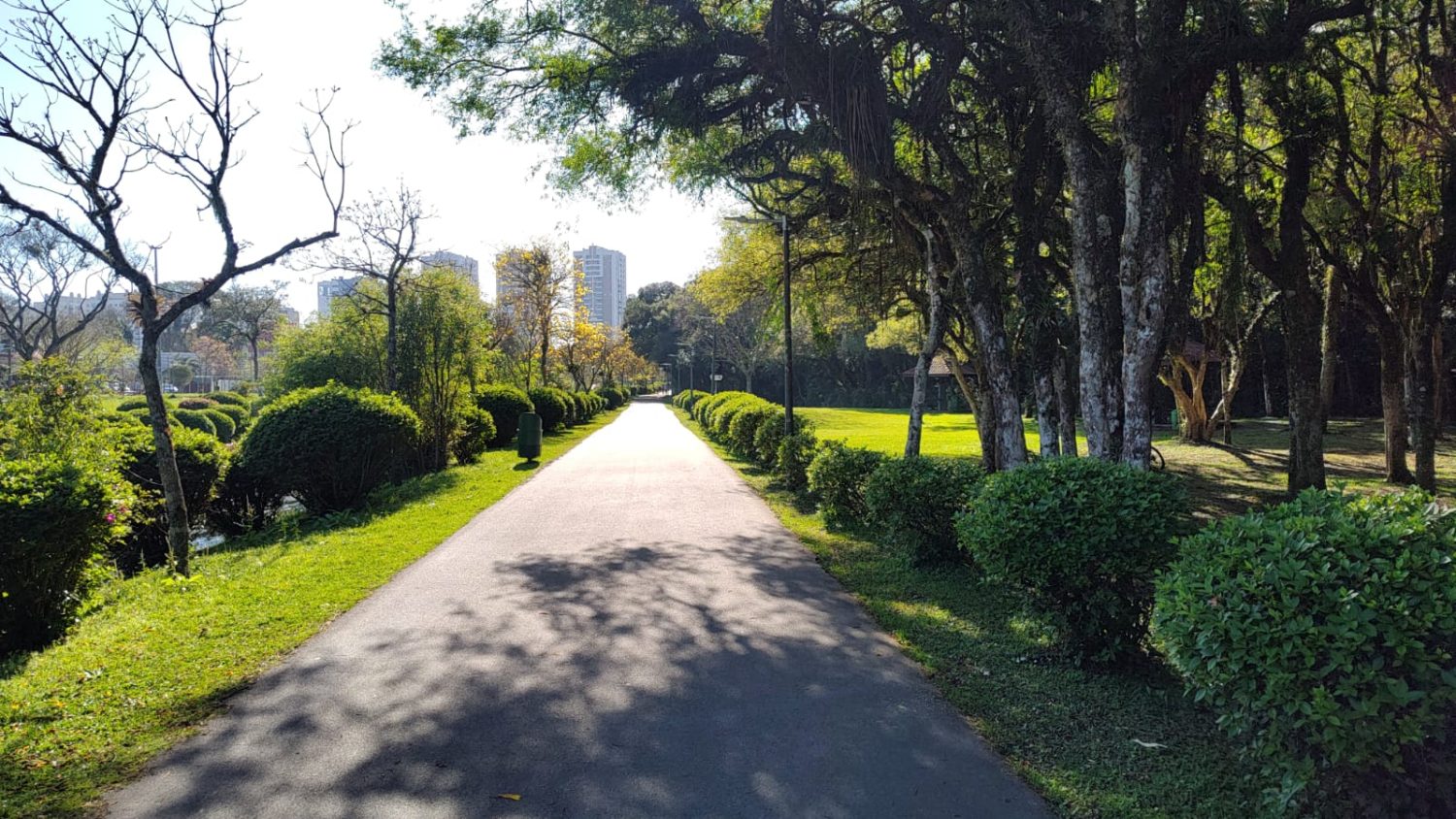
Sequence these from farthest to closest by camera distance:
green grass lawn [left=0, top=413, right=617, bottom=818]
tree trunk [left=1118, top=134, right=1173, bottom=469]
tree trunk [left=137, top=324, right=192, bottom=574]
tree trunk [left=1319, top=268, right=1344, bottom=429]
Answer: tree trunk [left=1319, top=268, right=1344, bottom=429] → tree trunk [left=137, top=324, right=192, bottom=574] → tree trunk [left=1118, top=134, right=1173, bottom=469] → green grass lawn [left=0, top=413, right=617, bottom=818]

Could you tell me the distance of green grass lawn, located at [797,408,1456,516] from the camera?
1276cm

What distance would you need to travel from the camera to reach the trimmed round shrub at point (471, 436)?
17.7 m

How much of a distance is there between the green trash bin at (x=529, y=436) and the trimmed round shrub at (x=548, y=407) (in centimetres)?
759

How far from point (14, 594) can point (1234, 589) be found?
22.6 feet

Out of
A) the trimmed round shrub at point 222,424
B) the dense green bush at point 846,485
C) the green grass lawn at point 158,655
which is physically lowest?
the green grass lawn at point 158,655

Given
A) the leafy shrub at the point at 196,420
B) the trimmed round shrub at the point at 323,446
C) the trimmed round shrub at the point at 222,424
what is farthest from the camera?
the trimmed round shrub at the point at 222,424

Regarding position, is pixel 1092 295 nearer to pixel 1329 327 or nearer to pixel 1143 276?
pixel 1143 276

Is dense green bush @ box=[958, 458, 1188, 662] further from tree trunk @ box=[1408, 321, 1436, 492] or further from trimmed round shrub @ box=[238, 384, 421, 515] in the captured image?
tree trunk @ box=[1408, 321, 1436, 492]

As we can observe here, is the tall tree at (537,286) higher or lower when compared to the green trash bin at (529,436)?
higher

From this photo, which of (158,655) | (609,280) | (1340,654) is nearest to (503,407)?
(158,655)

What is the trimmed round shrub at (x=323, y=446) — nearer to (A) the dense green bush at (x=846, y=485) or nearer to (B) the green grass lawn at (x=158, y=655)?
(B) the green grass lawn at (x=158, y=655)

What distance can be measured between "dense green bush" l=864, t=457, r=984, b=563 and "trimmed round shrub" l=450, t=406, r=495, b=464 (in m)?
12.5

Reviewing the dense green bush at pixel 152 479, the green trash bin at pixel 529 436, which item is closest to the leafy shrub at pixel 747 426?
the green trash bin at pixel 529 436

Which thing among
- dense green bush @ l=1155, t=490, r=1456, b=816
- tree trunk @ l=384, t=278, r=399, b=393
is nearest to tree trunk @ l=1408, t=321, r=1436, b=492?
dense green bush @ l=1155, t=490, r=1456, b=816
